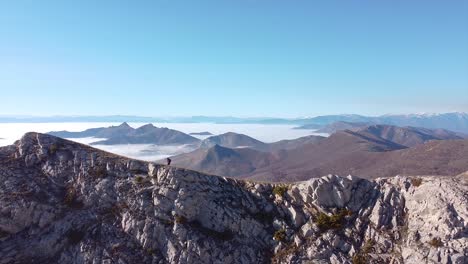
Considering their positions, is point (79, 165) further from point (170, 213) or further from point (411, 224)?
point (411, 224)

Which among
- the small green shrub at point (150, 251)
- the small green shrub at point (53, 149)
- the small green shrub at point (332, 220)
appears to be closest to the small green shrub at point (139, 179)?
the small green shrub at point (150, 251)

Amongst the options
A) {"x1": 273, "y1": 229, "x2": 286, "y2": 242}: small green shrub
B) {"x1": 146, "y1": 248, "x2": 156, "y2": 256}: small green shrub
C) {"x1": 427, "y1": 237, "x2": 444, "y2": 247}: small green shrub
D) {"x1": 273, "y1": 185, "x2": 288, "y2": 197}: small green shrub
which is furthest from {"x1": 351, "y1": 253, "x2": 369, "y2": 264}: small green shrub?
{"x1": 146, "y1": 248, "x2": 156, "y2": 256}: small green shrub

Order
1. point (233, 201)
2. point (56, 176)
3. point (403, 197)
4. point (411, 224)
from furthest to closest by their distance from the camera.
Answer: point (56, 176), point (233, 201), point (403, 197), point (411, 224)

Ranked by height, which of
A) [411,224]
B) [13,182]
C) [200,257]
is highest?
[13,182]

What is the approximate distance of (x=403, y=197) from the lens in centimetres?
3881

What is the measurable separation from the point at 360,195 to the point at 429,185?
733cm

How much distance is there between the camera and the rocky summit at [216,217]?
35.7 meters

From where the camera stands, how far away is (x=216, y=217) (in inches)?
1567

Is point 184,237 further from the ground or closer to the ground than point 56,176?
closer to the ground

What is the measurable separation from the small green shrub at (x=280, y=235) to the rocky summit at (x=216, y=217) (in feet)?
0.34

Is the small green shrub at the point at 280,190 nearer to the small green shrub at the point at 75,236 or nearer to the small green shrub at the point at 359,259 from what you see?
the small green shrub at the point at 359,259

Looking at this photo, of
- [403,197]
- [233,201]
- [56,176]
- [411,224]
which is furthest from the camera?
[56,176]

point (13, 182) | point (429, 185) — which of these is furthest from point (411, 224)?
point (13, 182)

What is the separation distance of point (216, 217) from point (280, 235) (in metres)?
7.48
